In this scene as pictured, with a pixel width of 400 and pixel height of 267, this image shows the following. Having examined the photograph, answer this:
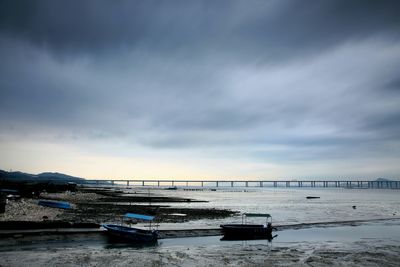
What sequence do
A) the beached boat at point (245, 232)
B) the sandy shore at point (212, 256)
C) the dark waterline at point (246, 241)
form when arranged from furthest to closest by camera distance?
the beached boat at point (245, 232) < the dark waterline at point (246, 241) < the sandy shore at point (212, 256)

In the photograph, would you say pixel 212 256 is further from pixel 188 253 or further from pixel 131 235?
pixel 131 235

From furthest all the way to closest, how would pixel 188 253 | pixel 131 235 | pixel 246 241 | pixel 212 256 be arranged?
pixel 246 241
pixel 131 235
pixel 188 253
pixel 212 256

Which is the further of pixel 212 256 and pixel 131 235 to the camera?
pixel 131 235

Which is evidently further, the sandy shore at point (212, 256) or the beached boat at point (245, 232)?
the beached boat at point (245, 232)

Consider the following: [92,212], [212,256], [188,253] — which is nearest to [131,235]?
[188,253]

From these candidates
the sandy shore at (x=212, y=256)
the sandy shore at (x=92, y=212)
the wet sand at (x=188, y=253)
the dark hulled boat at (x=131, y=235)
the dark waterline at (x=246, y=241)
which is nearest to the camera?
the sandy shore at (x=212, y=256)

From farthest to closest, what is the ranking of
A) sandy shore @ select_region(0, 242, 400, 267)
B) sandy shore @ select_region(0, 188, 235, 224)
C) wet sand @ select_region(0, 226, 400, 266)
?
sandy shore @ select_region(0, 188, 235, 224) < wet sand @ select_region(0, 226, 400, 266) < sandy shore @ select_region(0, 242, 400, 267)

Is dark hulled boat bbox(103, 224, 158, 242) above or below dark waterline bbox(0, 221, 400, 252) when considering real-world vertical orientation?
above

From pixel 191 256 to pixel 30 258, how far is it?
1065 cm

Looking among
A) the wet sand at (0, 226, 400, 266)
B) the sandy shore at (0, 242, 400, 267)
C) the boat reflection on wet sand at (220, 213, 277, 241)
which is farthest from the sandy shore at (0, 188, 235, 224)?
the sandy shore at (0, 242, 400, 267)

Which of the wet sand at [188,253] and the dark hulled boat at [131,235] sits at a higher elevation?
the dark hulled boat at [131,235]

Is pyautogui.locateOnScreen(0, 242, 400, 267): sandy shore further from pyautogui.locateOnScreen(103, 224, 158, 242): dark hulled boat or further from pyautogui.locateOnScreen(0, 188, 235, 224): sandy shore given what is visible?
pyautogui.locateOnScreen(0, 188, 235, 224): sandy shore

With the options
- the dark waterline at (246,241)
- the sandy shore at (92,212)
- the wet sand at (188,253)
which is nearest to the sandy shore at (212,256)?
the wet sand at (188,253)

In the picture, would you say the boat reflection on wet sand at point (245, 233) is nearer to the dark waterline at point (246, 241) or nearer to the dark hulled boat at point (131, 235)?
the dark waterline at point (246, 241)
